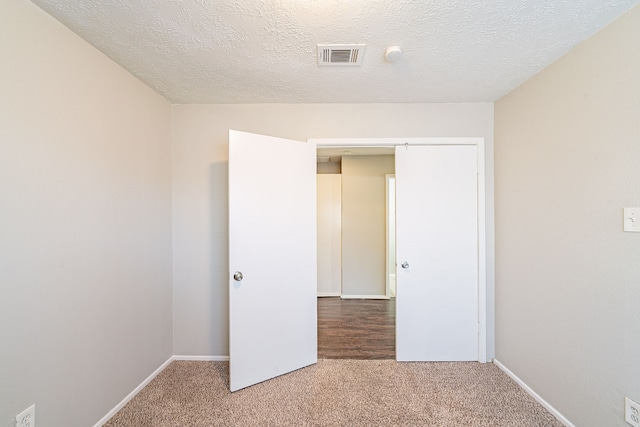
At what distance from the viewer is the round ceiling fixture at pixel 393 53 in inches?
62.5

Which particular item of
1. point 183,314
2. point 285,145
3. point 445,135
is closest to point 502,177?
point 445,135

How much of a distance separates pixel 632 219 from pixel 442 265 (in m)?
1.26

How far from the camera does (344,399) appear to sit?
1.89 m

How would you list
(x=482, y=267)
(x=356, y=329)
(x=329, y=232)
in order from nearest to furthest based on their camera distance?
(x=482, y=267), (x=356, y=329), (x=329, y=232)

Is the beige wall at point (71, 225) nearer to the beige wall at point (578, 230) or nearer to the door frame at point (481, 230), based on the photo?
the door frame at point (481, 230)

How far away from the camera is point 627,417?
52.6 inches

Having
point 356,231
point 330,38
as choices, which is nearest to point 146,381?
point 330,38

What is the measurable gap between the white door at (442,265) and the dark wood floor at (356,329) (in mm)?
388

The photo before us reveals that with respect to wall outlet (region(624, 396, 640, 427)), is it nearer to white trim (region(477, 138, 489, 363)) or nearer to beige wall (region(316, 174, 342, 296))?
white trim (region(477, 138, 489, 363))

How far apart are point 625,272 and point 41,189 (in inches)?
119

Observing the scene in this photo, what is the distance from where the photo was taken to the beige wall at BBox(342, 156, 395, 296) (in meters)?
4.38

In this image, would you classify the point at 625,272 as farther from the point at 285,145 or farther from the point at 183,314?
the point at 183,314

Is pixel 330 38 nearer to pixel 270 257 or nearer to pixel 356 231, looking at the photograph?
pixel 270 257

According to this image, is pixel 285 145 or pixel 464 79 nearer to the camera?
A: pixel 464 79
